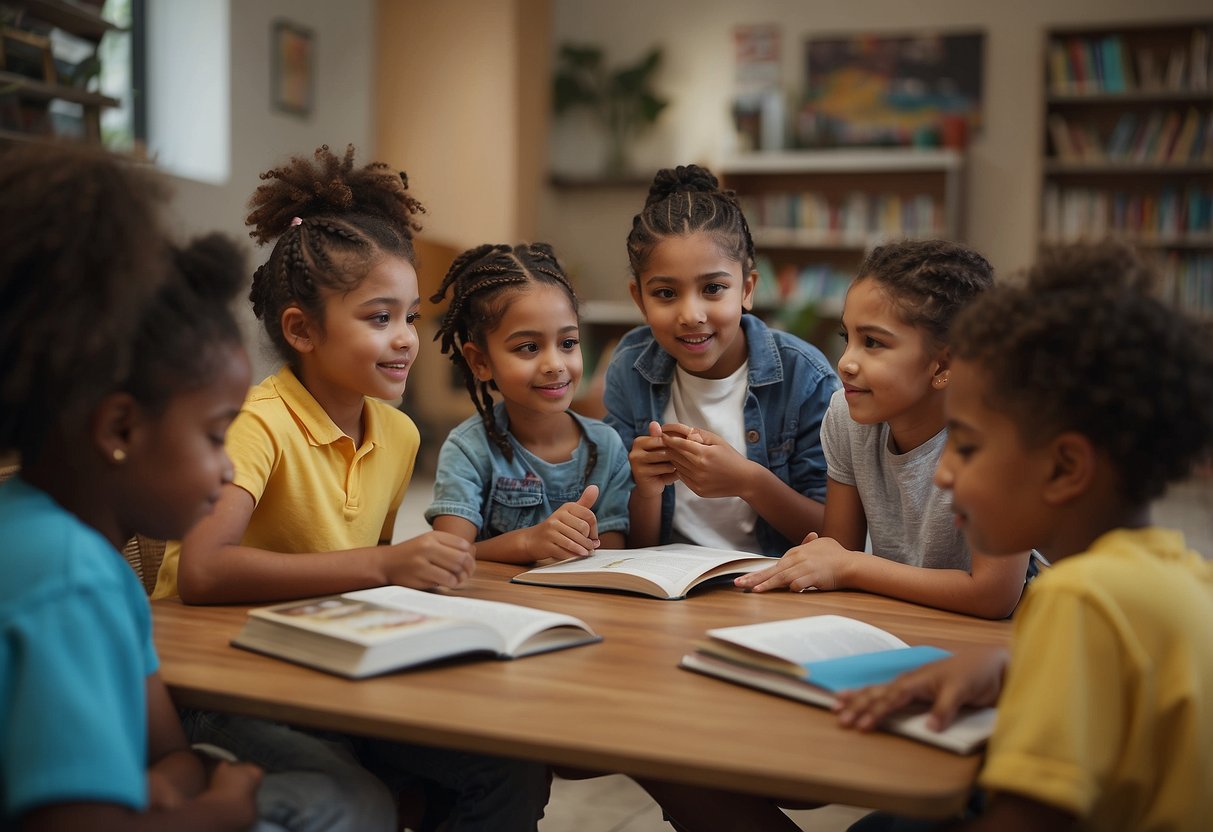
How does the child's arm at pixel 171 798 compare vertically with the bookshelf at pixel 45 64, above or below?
below

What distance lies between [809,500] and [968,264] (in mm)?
488

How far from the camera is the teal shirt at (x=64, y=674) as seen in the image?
30.6 inches

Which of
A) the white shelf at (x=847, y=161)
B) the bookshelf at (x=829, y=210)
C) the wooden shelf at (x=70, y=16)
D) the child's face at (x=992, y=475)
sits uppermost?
the wooden shelf at (x=70, y=16)

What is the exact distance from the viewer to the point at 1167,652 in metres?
0.86

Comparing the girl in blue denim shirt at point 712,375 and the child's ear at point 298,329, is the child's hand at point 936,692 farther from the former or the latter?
the child's ear at point 298,329

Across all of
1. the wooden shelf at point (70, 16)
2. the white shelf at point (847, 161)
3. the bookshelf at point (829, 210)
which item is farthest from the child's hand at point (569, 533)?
the white shelf at point (847, 161)

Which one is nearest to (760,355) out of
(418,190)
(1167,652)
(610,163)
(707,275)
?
(707,275)

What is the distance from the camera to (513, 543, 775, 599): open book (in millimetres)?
1422

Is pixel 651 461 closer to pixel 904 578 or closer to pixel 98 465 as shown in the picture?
pixel 904 578

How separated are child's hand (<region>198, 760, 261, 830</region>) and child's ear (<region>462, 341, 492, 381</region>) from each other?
3.18 ft

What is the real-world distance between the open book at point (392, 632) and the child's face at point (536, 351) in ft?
1.96

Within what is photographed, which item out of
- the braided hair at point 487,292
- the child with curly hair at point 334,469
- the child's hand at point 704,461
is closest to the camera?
the child with curly hair at point 334,469

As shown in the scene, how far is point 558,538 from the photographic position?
1558 mm

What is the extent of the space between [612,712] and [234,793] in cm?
33
